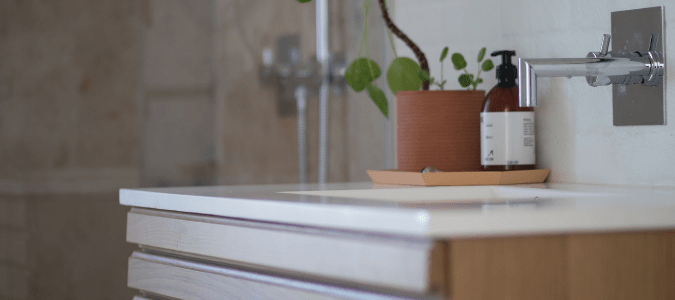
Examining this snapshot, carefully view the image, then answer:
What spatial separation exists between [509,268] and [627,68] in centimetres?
38

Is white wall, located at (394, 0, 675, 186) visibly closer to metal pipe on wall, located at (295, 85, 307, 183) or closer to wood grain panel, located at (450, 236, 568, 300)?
wood grain panel, located at (450, 236, 568, 300)

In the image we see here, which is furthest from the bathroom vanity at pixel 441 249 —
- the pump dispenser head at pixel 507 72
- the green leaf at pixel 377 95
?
the green leaf at pixel 377 95

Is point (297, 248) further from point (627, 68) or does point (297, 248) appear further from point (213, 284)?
point (627, 68)

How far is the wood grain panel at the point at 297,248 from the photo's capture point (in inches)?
16.8

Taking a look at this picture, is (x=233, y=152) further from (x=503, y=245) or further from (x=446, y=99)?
(x=503, y=245)

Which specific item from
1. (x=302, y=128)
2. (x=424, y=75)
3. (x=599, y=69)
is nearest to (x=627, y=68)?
(x=599, y=69)

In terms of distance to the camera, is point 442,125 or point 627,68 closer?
point 627,68

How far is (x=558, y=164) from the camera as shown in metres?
0.87

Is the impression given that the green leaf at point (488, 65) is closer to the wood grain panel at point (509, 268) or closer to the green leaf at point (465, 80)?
the green leaf at point (465, 80)

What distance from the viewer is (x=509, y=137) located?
2.78 feet

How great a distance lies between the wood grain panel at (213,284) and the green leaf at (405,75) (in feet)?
1.34

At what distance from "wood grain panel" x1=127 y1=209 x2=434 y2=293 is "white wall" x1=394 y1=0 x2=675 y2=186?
17.7 inches

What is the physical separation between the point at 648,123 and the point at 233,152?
33.1 inches

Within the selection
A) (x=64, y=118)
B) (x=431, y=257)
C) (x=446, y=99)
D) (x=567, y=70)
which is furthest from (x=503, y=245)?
(x=64, y=118)
